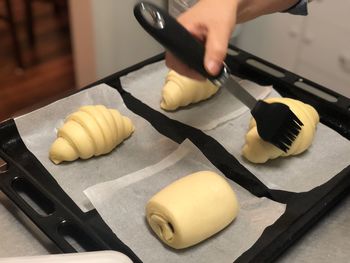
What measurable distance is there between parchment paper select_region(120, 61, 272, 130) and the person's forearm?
17 cm

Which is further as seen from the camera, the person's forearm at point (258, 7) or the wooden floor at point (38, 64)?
the wooden floor at point (38, 64)

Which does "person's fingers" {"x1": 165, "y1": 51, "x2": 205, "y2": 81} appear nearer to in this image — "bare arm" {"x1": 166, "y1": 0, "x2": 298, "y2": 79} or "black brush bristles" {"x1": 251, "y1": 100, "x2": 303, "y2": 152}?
"bare arm" {"x1": 166, "y1": 0, "x2": 298, "y2": 79}

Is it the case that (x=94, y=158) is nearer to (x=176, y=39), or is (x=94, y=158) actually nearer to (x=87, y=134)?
(x=87, y=134)

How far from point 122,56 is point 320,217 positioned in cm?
84

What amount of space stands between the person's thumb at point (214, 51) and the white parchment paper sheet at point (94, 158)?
0.68ft

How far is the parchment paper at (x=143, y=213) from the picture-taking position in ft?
1.99

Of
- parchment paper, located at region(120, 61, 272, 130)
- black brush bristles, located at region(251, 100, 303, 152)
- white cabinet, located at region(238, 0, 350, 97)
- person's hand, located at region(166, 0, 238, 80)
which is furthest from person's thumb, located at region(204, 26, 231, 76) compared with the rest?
white cabinet, located at region(238, 0, 350, 97)

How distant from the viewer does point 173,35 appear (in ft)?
1.95

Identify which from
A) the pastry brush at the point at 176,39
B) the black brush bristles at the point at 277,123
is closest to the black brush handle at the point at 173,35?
the pastry brush at the point at 176,39

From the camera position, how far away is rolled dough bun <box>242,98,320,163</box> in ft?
2.39


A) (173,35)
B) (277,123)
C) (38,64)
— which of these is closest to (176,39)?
(173,35)

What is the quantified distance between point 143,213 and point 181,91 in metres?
0.26

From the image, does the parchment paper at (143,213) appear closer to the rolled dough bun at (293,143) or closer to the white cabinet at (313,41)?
the rolled dough bun at (293,143)

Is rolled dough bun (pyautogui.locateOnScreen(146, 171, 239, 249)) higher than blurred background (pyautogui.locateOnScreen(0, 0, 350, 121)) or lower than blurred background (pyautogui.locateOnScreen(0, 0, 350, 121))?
higher
